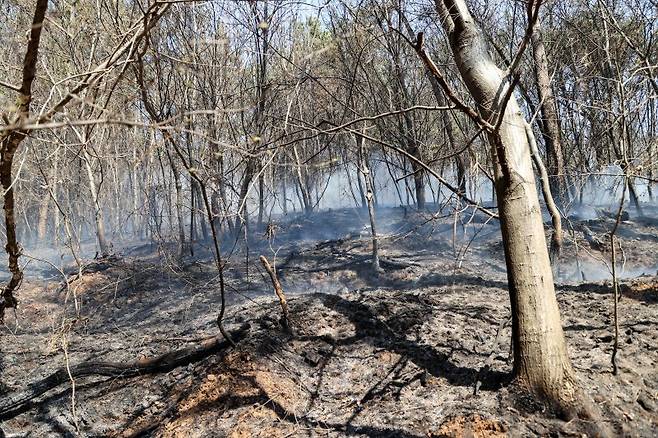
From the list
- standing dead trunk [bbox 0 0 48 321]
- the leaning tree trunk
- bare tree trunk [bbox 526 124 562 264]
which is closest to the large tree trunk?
bare tree trunk [bbox 526 124 562 264]

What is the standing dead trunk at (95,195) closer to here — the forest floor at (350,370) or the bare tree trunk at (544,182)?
the forest floor at (350,370)

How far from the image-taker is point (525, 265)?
322cm

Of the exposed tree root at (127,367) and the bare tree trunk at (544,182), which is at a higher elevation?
the bare tree trunk at (544,182)

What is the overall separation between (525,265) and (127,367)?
408 cm

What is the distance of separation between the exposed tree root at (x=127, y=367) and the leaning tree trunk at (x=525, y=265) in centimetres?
296

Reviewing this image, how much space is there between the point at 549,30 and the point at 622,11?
1.58 meters

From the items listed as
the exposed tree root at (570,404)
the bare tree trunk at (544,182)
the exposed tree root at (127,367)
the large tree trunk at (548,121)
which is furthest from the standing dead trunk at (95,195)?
the large tree trunk at (548,121)

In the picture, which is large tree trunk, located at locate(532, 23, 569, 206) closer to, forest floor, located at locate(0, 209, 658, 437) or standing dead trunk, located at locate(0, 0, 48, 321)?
forest floor, located at locate(0, 209, 658, 437)

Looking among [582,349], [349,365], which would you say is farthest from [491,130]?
[349,365]

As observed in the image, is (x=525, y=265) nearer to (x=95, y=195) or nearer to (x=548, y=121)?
(x=548, y=121)

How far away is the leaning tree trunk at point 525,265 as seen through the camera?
313 cm

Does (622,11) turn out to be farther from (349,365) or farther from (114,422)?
(114,422)

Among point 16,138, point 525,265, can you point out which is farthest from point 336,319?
point 16,138

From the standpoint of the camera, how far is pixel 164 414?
4.10m
